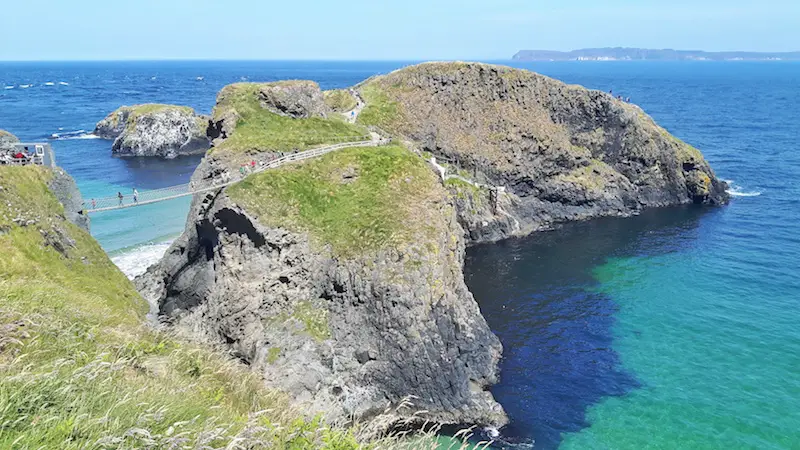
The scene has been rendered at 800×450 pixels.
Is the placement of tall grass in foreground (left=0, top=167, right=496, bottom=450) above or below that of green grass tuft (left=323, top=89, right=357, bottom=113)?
below

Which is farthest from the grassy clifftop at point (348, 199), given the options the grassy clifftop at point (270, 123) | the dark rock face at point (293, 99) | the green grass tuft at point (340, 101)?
the green grass tuft at point (340, 101)

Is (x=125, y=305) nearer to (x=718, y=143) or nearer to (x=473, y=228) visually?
(x=473, y=228)

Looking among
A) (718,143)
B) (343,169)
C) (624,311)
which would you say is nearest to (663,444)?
(624,311)

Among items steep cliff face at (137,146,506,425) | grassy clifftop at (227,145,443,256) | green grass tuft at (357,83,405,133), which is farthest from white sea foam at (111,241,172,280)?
green grass tuft at (357,83,405,133)

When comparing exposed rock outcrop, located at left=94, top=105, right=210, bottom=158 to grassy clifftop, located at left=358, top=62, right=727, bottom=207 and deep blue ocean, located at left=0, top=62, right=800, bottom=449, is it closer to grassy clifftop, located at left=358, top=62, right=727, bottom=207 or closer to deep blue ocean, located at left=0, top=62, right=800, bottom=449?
deep blue ocean, located at left=0, top=62, right=800, bottom=449

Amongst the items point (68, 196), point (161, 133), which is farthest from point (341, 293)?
point (161, 133)

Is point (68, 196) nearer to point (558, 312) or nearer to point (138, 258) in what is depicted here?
point (138, 258)
